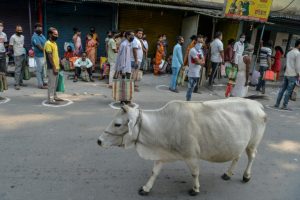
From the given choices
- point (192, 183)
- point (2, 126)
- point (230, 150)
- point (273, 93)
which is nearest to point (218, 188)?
point (192, 183)

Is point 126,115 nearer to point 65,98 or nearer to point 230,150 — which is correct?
point 230,150

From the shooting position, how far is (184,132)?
12.5 feet

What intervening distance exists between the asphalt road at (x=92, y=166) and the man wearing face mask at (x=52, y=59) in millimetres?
570

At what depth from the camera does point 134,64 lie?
9000 mm

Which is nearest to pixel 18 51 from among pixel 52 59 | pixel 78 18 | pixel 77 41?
pixel 52 59

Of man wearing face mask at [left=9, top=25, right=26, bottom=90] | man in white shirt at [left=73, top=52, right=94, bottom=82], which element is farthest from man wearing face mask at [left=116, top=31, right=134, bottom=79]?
man wearing face mask at [left=9, top=25, right=26, bottom=90]

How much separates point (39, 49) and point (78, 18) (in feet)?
13.5

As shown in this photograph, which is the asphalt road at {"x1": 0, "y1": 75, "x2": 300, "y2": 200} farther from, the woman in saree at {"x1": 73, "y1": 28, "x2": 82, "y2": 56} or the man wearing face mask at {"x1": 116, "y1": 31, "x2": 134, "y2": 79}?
the woman in saree at {"x1": 73, "y1": 28, "x2": 82, "y2": 56}

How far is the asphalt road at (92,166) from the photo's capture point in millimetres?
4137

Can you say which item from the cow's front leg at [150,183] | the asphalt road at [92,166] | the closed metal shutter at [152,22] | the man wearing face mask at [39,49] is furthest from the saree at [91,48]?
the cow's front leg at [150,183]

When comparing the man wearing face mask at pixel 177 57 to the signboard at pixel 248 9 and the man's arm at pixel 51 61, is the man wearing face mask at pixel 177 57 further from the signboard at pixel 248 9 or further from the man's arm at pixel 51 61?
the man's arm at pixel 51 61

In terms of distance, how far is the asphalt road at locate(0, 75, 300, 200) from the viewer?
4.14 m

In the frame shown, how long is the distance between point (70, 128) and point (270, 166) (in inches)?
148

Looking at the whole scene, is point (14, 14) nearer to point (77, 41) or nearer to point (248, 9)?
point (77, 41)
